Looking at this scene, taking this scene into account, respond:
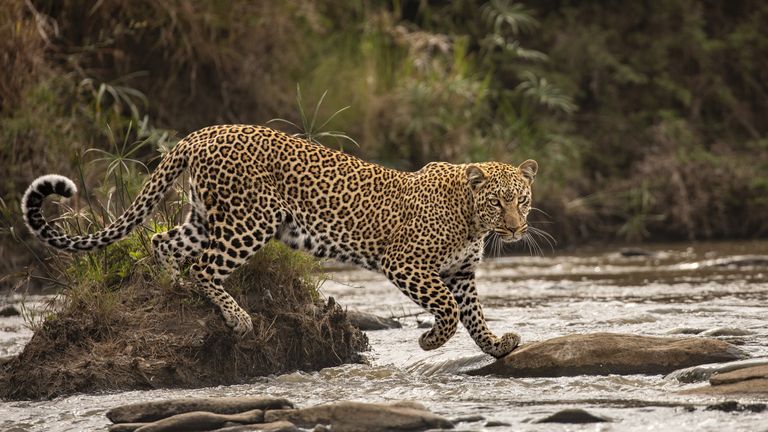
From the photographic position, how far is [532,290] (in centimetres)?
1362

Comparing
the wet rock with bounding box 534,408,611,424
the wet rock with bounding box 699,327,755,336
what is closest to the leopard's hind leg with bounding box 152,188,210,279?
the wet rock with bounding box 534,408,611,424

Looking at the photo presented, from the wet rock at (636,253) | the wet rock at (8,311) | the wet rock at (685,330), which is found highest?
the wet rock at (636,253)

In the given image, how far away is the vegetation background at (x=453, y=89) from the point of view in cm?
1495

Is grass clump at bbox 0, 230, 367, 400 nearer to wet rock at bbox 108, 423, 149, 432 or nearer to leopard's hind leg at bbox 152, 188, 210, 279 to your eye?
leopard's hind leg at bbox 152, 188, 210, 279

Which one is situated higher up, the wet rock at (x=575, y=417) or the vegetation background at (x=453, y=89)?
the vegetation background at (x=453, y=89)

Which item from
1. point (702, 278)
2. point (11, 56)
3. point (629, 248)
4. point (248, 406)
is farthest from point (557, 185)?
point (248, 406)

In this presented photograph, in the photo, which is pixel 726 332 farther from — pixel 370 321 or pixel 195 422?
pixel 195 422

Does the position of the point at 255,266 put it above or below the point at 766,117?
below

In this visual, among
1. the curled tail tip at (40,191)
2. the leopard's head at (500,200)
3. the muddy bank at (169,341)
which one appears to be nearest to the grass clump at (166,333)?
the muddy bank at (169,341)

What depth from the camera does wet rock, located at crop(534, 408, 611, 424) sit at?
6570mm

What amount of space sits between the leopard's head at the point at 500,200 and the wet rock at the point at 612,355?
0.80 metres

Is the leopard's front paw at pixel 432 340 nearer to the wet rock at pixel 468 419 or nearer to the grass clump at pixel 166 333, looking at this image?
the grass clump at pixel 166 333

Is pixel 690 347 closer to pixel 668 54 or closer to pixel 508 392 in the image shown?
pixel 508 392

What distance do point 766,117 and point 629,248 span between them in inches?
207
